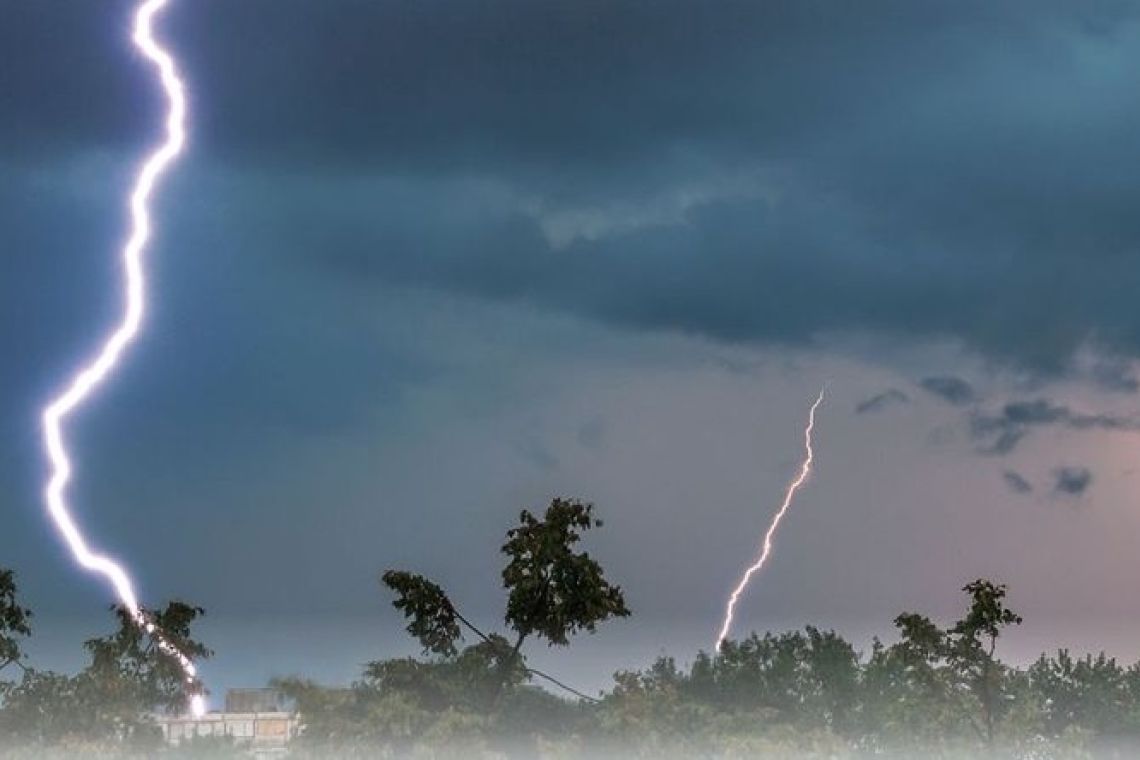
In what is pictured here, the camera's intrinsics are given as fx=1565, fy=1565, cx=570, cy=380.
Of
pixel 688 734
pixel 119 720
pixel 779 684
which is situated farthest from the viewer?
pixel 779 684

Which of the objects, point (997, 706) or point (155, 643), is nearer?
point (155, 643)

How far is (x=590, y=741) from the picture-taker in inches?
1211

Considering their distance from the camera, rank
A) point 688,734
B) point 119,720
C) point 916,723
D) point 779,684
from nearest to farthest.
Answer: point 119,720, point 688,734, point 916,723, point 779,684

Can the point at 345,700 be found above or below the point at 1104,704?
below

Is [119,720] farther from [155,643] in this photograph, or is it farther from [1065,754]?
[1065,754]

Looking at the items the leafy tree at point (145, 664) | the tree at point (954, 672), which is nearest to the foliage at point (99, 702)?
the leafy tree at point (145, 664)

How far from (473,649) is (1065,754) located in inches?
530

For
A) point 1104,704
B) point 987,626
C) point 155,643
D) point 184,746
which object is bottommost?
point 184,746

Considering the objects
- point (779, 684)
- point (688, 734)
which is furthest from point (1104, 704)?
point (688, 734)

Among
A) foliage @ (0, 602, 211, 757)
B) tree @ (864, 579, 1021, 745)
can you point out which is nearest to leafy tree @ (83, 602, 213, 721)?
foliage @ (0, 602, 211, 757)

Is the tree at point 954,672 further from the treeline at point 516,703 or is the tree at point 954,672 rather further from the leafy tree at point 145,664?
the leafy tree at point 145,664

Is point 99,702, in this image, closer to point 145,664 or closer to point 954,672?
point 145,664

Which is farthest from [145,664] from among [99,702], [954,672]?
[954,672]

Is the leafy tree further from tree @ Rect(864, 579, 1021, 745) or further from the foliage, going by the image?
tree @ Rect(864, 579, 1021, 745)
